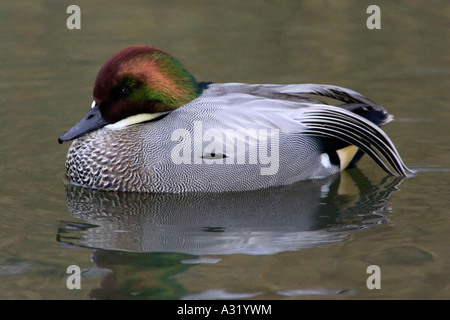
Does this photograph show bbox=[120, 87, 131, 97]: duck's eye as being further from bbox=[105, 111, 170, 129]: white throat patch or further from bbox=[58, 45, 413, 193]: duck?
bbox=[105, 111, 170, 129]: white throat patch

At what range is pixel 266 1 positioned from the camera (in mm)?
11938

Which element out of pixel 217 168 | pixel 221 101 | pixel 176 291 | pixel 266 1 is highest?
pixel 266 1

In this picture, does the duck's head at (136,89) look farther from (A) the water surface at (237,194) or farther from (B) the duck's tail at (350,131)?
(B) the duck's tail at (350,131)

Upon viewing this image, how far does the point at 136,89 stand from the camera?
22.7ft

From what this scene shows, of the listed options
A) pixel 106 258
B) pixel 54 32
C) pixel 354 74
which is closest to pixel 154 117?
pixel 106 258

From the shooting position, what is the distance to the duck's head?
6820 mm

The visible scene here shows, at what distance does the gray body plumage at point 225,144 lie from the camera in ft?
22.1

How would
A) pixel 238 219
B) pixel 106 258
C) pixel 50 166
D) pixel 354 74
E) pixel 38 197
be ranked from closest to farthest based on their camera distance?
pixel 106 258 < pixel 238 219 < pixel 38 197 < pixel 50 166 < pixel 354 74

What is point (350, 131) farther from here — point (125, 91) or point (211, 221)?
point (125, 91)

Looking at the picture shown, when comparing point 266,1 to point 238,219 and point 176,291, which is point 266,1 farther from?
point 176,291

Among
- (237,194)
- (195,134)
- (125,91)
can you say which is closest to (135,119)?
(125,91)

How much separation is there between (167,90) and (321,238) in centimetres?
191

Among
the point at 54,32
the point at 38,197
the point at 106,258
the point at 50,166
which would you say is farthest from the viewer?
the point at 54,32

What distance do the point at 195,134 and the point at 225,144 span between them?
10.2 inches
